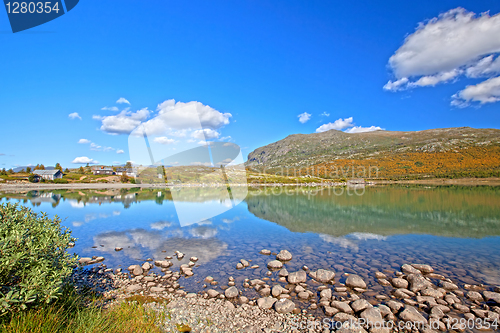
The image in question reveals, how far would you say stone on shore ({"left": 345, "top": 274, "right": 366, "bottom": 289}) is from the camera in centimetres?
1014

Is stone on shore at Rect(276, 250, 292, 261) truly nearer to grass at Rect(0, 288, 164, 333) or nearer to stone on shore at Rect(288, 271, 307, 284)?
stone on shore at Rect(288, 271, 307, 284)

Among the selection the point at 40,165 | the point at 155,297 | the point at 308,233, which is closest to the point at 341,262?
the point at 308,233

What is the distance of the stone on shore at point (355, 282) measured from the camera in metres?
10.1

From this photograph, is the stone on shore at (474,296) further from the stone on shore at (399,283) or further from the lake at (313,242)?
the stone on shore at (399,283)

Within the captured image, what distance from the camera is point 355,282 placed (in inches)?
405

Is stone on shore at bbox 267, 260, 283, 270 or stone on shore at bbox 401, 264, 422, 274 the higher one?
stone on shore at bbox 267, 260, 283, 270

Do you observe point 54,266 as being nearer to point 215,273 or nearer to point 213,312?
point 213,312

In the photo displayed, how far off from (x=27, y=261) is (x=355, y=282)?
1134 cm

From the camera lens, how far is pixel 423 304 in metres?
8.60

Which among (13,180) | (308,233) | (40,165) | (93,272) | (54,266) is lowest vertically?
(308,233)

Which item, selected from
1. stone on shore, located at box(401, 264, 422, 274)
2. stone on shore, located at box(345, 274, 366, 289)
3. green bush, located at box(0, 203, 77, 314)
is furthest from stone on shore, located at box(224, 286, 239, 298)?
stone on shore, located at box(401, 264, 422, 274)

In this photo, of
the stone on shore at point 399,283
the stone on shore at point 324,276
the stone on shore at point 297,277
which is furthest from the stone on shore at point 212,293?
the stone on shore at point 399,283

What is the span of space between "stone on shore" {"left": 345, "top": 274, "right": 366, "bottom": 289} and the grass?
792cm

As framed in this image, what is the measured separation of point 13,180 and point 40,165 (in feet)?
151
